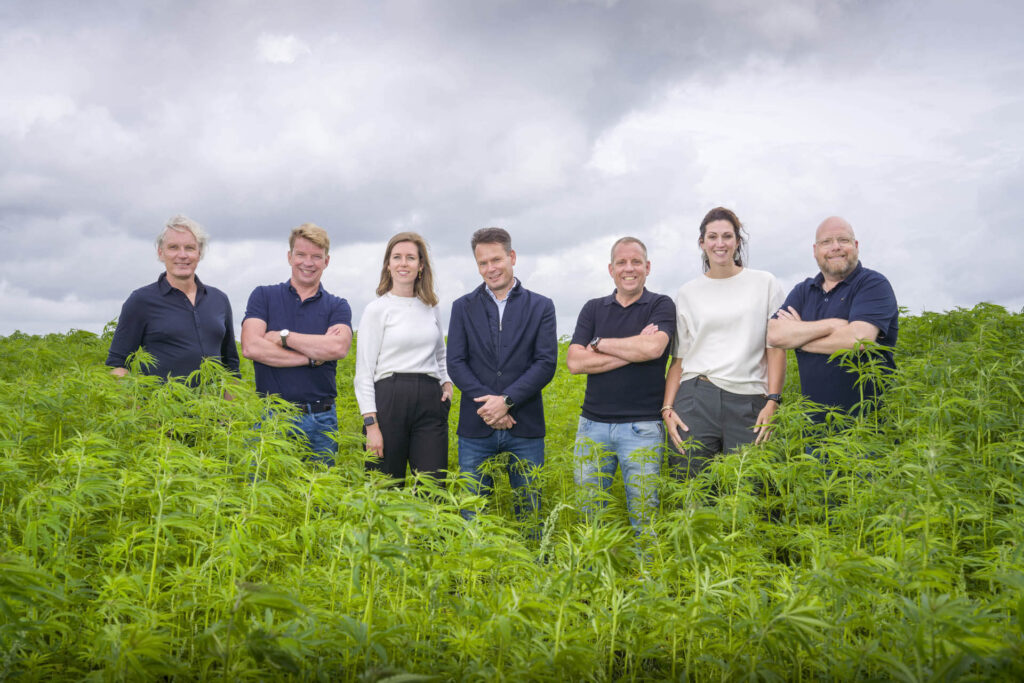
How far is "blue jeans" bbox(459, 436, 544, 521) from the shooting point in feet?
18.5

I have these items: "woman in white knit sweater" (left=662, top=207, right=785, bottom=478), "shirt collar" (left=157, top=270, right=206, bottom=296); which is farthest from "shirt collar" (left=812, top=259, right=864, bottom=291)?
"shirt collar" (left=157, top=270, right=206, bottom=296)

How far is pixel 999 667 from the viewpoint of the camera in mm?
2080

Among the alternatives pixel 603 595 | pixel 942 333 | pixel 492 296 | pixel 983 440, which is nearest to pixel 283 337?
pixel 492 296

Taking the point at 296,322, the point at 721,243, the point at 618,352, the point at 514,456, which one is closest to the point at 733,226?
the point at 721,243

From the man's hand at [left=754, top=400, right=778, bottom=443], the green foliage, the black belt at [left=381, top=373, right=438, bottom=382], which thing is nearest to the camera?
the green foliage

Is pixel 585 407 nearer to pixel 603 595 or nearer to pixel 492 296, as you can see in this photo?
pixel 492 296

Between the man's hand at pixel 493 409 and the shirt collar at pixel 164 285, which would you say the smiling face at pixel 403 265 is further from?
the shirt collar at pixel 164 285

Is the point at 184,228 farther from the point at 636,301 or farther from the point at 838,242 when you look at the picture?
the point at 838,242

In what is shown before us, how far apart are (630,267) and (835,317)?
1.63 metres

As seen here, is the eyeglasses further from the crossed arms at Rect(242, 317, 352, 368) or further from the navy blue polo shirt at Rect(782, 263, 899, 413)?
the crossed arms at Rect(242, 317, 352, 368)

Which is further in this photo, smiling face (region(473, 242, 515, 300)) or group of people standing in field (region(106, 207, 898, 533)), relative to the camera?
smiling face (region(473, 242, 515, 300))

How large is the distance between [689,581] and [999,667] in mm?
1235

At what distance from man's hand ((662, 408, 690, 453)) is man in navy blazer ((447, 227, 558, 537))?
1006mm

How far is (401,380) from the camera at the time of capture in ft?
18.0
